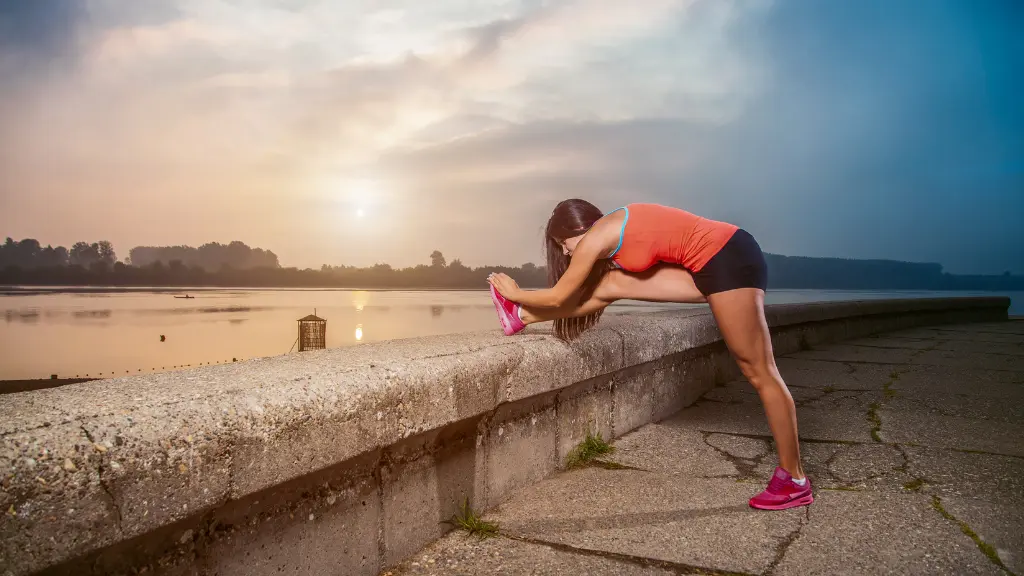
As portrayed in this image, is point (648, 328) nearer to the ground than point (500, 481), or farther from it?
farther from it

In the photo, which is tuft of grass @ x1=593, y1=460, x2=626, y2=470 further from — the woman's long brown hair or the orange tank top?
the orange tank top

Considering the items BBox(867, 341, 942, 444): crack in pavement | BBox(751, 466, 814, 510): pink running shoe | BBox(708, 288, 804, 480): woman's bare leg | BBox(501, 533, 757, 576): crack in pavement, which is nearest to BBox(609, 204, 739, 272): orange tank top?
BBox(708, 288, 804, 480): woman's bare leg

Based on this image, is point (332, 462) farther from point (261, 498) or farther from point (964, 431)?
point (964, 431)

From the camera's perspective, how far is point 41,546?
3.36 ft

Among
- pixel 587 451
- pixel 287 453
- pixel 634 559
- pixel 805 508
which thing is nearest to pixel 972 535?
pixel 805 508

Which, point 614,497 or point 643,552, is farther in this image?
point 614,497

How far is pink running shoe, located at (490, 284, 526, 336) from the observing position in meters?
2.96

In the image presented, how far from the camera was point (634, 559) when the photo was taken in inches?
77.1

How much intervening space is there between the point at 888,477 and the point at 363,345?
225 centimetres

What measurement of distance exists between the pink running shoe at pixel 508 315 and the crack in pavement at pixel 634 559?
1052 mm

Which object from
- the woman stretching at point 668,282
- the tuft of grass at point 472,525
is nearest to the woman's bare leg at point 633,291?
the woman stretching at point 668,282

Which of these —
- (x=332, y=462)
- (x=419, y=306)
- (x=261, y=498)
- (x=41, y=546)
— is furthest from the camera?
(x=419, y=306)

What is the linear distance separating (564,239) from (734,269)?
2.45 feet

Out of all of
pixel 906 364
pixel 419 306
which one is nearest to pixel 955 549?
pixel 906 364
